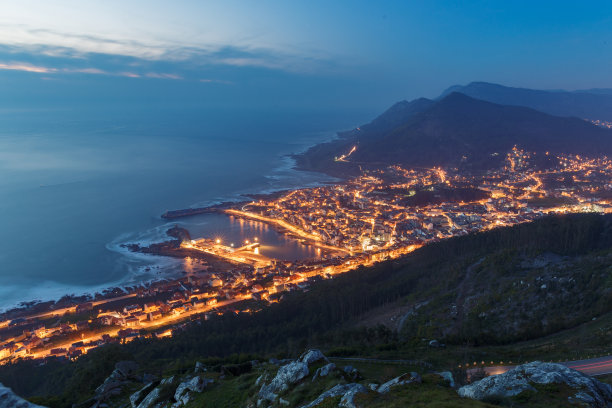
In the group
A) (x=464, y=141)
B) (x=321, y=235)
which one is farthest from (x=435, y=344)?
(x=464, y=141)

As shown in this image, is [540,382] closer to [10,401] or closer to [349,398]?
[349,398]

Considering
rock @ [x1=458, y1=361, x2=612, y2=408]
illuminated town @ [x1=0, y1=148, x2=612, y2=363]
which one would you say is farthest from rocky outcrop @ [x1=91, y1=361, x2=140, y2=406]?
illuminated town @ [x1=0, y1=148, x2=612, y2=363]

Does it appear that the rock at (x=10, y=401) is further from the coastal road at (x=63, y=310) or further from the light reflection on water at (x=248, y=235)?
the light reflection on water at (x=248, y=235)

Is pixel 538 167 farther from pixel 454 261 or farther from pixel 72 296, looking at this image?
pixel 72 296

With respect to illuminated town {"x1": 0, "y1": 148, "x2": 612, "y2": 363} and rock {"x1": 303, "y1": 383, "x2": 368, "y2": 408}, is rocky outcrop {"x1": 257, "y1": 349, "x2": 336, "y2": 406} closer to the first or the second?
rock {"x1": 303, "y1": 383, "x2": 368, "y2": 408}

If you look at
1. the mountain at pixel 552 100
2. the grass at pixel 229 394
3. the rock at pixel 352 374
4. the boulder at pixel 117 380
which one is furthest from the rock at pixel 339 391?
the mountain at pixel 552 100
